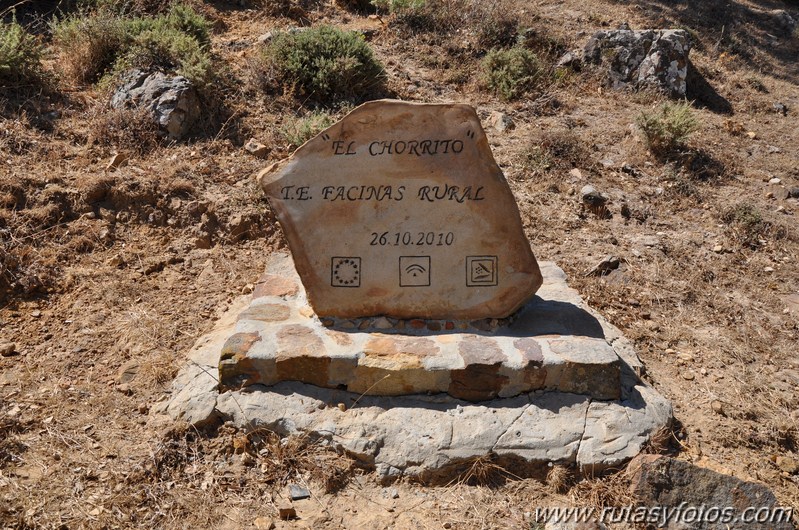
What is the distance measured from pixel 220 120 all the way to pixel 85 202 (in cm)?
171

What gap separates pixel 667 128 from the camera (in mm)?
6645

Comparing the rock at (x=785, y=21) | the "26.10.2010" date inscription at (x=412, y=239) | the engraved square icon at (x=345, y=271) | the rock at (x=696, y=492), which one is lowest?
the rock at (x=696, y=492)

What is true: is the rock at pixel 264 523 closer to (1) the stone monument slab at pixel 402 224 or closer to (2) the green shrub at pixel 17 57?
(1) the stone monument slab at pixel 402 224

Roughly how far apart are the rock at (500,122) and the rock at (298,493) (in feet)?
15.5

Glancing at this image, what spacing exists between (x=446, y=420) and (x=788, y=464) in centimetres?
188

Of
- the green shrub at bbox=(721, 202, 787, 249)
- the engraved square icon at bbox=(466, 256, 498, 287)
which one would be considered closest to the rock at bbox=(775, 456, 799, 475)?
the engraved square icon at bbox=(466, 256, 498, 287)

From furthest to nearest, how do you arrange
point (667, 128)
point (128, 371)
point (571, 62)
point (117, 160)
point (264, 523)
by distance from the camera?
point (571, 62) → point (667, 128) → point (117, 160) → point (128, 371) → point (264, 523)

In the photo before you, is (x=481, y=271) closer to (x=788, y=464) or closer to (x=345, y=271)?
(x=345, y=271)

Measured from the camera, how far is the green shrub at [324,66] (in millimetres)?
6957

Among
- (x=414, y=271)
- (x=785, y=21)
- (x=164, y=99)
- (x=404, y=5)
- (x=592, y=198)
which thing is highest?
(x=404, y=5)

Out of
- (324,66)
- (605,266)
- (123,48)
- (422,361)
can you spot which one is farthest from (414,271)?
(123,48)

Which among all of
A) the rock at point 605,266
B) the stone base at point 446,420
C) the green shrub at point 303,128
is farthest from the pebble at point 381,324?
the green shrub at point 303,128

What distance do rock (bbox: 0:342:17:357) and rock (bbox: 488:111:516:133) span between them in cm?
489

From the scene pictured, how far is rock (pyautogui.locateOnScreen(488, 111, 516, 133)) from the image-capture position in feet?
23.0
